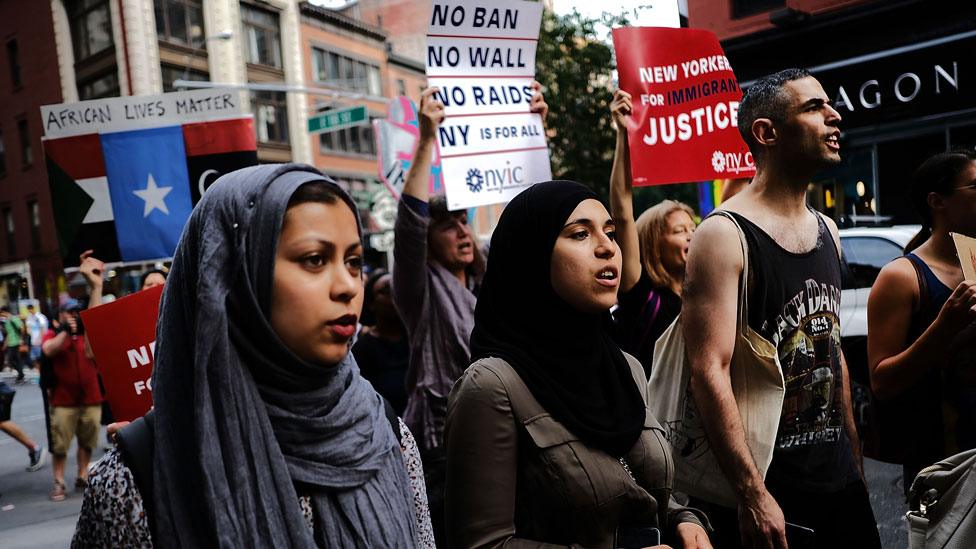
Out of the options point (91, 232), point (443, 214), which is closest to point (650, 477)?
point (443, 214)

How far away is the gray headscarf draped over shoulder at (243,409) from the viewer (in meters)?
1.42

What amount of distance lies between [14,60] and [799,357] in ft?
109

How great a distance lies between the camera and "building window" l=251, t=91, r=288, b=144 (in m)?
33.1

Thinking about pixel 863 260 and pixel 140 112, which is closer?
pixel 140 112

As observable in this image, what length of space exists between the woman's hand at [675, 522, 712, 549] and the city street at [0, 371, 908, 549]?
311cm

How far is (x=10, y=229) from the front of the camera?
33.7m

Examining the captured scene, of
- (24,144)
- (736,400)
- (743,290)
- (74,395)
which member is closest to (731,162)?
(743,290)

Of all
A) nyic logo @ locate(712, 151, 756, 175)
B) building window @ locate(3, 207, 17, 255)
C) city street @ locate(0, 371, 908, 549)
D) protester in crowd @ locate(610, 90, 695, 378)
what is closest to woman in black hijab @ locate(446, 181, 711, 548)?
protester in crowd @ locate(610, 90, 695, 378)

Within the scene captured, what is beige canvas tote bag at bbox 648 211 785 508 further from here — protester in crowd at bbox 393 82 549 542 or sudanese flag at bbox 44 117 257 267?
sudanese flag at bbox 44 117 257 267

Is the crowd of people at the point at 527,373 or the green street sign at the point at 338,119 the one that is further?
the green street sign at the point at 338,119

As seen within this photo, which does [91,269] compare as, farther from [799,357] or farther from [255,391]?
[799,357]

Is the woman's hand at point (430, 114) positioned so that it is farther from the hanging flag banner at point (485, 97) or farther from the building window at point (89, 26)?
the building window at point (89, 26)

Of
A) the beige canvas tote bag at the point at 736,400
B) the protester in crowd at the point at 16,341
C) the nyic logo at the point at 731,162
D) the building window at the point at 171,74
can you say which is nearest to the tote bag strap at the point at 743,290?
the beige canvas tote bag at the point at 736,400

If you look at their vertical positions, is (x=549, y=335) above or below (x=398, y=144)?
below
